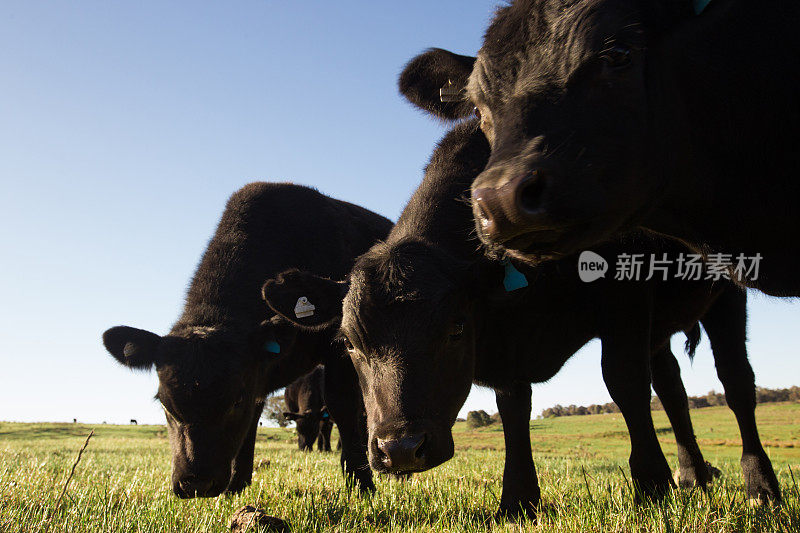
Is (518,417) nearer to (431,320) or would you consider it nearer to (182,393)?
(431,320)

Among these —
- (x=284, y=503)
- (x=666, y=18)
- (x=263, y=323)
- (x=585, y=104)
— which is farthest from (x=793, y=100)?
(x=263, y=323)

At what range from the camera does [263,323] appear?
5.82 m

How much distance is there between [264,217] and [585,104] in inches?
200

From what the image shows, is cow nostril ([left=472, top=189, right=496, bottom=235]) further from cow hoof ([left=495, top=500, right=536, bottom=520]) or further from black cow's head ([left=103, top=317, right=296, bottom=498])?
black cow's head ([left=103, top=317, right=296, bottom=498])

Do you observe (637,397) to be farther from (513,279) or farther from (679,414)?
(679,414)

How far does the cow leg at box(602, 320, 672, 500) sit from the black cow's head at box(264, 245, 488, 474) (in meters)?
0.98

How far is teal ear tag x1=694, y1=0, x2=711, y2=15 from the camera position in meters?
2.61

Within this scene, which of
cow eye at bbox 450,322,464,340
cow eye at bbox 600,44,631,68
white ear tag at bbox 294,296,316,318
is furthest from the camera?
white ear tag at bbox 294,296,316,318

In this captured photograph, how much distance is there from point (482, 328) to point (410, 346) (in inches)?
36.8

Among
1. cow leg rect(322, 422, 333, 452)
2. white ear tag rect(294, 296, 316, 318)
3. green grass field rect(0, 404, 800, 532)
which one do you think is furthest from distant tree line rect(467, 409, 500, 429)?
white ear tag rect(294, 296, 316, 318)

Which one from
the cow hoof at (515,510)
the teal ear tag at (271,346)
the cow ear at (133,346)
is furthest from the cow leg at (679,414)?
the cow ear at (133,346)

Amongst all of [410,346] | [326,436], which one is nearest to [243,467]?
[410,346]

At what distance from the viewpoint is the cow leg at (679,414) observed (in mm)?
5340

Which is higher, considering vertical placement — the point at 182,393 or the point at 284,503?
the point at 182,393
